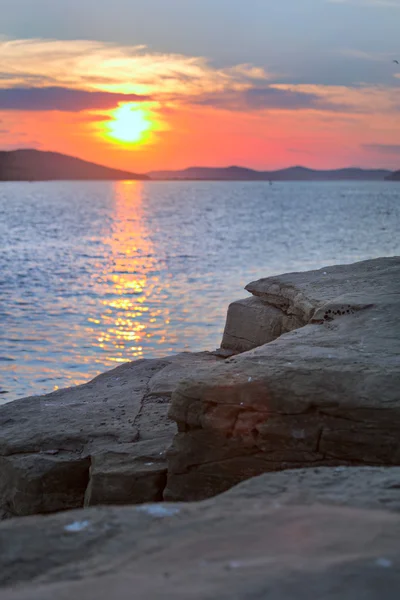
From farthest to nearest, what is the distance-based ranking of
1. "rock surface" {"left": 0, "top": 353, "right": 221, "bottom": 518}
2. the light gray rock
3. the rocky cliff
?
the light gray rock
"rock surface" {"left": 0, "top": 353, "right": 221, "bottom": 518}
the rocky cliff

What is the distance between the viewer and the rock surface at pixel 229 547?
252 centimetres

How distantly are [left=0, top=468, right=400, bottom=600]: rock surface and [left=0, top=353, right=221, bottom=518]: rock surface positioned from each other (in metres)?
2.37

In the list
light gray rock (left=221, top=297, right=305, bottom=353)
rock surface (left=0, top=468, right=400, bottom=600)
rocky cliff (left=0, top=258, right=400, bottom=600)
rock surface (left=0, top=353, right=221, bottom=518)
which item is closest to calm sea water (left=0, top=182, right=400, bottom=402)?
light gray rock (left=221, top=297, right=305, bottom=353)

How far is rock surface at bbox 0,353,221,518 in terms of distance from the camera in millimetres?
5805

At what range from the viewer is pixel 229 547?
9.39ft

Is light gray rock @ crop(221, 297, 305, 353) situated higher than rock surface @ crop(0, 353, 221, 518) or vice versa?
light gray rock @ crop(221, 297, 305, 353)

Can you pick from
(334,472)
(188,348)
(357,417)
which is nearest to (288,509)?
(334,472)

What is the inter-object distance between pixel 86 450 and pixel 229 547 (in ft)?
12.2

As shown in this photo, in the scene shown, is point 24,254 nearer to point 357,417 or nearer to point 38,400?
point 38,400

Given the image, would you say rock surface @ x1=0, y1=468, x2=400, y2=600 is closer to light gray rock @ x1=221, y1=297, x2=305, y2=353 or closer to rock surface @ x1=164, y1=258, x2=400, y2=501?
rock surface @ x1=164, y1=258, x2=400, y2=501

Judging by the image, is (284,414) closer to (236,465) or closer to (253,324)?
(236,465)

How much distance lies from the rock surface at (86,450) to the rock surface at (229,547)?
237 centimetres

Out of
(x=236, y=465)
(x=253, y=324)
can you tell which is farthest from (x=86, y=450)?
(x=253, y=324)

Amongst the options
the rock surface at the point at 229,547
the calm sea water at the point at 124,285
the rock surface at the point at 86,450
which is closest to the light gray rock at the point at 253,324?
the rock surface at the point at 86,450
